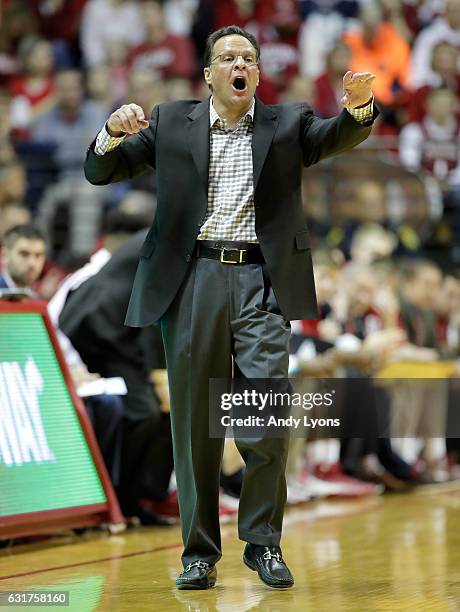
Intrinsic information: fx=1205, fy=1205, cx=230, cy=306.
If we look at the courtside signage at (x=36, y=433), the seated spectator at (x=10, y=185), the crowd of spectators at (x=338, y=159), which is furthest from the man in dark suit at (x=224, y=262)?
the seated spectator at (x=10, y=185)

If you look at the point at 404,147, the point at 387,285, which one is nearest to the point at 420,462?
the point at 387,285

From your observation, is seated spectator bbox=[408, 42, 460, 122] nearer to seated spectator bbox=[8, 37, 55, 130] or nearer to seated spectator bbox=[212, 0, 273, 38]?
seated spectator bbox=[212, 0, 273, 38]

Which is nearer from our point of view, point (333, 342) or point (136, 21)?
point (333, 342)

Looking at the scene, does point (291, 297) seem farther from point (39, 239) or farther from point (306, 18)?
point (306, 18)

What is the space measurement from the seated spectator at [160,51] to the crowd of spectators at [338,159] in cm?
2

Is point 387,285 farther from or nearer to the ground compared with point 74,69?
nearer to the ground

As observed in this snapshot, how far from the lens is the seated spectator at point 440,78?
45.4ft

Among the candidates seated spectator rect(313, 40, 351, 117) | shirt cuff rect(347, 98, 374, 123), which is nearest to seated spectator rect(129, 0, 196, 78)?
seated spectator rect(313, 40, 351, 117)

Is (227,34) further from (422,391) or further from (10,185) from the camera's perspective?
(10,185)

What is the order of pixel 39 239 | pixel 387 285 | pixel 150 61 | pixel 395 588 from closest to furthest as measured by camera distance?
1. pixel 395 588
2. pixel 39 239
3. pixel 387 285
4. pixel 150 61

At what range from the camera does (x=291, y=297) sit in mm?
4723

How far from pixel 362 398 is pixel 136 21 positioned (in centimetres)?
701

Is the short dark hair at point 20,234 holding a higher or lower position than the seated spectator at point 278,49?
lower

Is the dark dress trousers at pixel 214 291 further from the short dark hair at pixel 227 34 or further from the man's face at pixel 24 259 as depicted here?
the man's face at pixel 24 259
